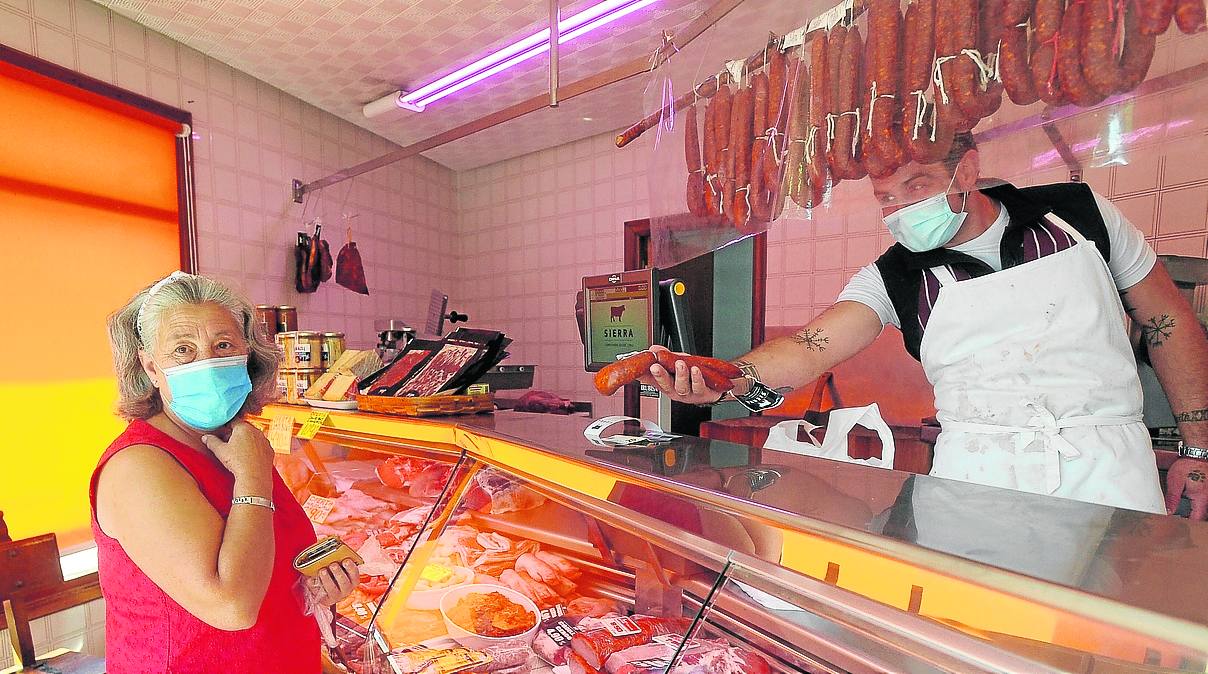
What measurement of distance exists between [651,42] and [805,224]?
1.48m

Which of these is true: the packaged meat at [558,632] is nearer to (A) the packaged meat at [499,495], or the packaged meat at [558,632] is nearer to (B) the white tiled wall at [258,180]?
(A) the packaged meat at [499,495]

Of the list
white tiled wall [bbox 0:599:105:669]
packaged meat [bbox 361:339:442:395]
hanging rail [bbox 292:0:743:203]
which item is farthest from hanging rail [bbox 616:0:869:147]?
white tiled wall [bbox 0:599:105:669]

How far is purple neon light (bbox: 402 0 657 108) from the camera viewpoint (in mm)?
3086

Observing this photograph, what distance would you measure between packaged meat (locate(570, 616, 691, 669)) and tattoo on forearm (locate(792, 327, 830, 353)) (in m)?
0.85

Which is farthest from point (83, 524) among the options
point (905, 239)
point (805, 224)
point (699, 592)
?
point (805, 224)

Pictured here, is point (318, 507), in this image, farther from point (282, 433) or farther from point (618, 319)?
point (618, 319)

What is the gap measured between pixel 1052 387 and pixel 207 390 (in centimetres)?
189

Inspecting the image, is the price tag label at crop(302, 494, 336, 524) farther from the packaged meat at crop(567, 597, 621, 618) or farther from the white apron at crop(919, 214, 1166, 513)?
the white apron at crop(919, 214, 1166, 513)

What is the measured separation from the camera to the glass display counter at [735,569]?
575 mm

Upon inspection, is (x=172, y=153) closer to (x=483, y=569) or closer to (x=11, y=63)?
(x=11, y=63)

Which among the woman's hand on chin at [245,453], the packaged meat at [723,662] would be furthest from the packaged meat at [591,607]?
the woman's hand on chin at [245,453]

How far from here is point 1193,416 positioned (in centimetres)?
144

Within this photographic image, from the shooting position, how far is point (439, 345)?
99.9 inches

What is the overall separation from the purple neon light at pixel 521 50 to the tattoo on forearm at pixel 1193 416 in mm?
2713
